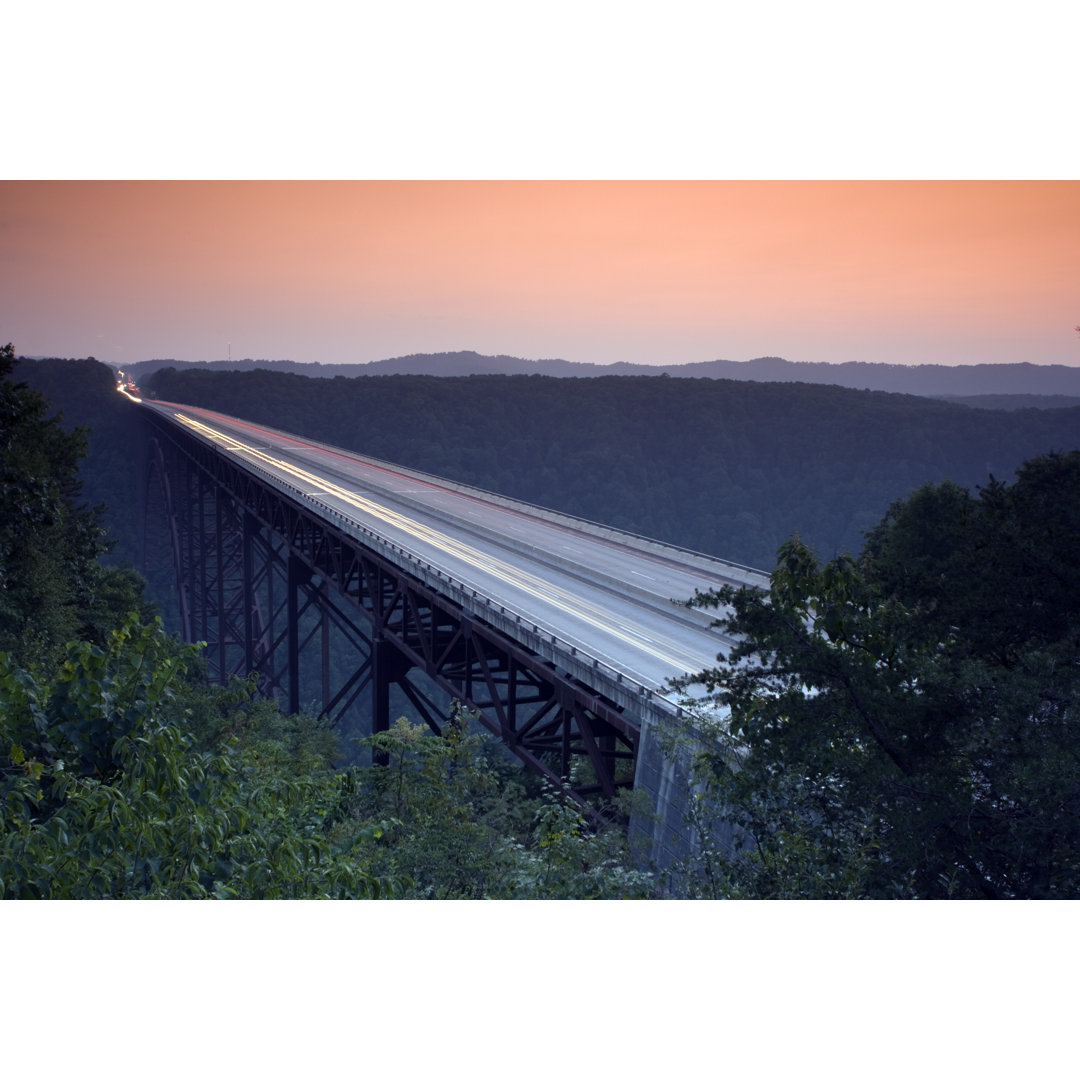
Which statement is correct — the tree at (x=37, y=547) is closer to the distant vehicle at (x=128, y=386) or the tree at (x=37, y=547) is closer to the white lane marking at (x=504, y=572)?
the white lane marking at (x=504, y=572)

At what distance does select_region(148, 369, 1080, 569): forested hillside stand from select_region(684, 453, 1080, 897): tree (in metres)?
53.4

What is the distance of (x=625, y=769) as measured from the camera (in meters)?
16.3

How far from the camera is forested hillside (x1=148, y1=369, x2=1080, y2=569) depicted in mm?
68875

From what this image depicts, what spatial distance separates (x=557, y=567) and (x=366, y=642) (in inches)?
238

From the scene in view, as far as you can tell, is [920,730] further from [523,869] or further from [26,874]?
[26,874]

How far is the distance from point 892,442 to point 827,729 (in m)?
71.4

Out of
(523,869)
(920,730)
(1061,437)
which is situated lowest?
(523,869)

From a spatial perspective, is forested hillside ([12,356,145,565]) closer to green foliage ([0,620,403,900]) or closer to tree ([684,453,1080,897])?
green foliage ([0,620,403,900])

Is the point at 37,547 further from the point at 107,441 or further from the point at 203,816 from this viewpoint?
the point at 107,441

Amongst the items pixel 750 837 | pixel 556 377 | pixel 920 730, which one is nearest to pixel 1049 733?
pixel 920 730

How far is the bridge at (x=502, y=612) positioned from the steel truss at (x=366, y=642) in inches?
3.3

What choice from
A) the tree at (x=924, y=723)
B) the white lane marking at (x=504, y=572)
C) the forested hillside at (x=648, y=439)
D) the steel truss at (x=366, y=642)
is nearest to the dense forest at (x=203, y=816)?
the tree at (x=924, y=723)

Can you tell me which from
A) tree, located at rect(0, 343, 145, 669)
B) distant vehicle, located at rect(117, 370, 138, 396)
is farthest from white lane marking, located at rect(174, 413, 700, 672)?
distant vehicle, located at rect(117, 370, 138, 396)

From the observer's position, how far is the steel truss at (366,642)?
13.9 meters
